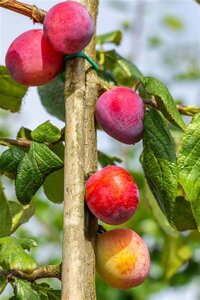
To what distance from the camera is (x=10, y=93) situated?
4.58 feet

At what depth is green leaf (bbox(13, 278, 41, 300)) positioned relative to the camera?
102 centimetres

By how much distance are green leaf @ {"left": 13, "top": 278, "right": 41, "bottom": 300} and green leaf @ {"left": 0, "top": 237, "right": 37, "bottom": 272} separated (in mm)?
30

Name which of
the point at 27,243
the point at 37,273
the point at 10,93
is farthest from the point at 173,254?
the point at 37,273

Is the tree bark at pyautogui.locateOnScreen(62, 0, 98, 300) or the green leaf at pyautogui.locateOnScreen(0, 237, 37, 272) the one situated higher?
the tree bark at pyautogui.locateOnScreen(62, 0, 98, 300)

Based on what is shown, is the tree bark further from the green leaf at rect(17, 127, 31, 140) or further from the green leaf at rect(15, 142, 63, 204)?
the green leaf at rect(17, 127, 31, 140)

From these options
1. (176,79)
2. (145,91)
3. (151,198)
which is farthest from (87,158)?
(176,79)

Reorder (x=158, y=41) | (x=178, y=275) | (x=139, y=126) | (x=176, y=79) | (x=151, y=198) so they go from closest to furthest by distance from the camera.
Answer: (x=139, y=126) → (x=151, y=198) → (x=178, y=275) → (x=176, y=79) → (x=158, y=41)

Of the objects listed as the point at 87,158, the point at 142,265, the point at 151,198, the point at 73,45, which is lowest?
the point at 151,198

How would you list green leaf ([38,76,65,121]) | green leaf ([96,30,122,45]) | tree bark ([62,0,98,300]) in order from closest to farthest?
tree bark ([62,0,98,300]) < green leaf ([38,76,65,121]) < green leaf ([96,30,122,45])

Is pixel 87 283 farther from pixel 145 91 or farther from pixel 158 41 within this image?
pixel 158 41

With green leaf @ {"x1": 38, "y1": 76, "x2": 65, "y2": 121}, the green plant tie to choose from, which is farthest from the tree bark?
green leaf @ {"x1": 38, "y1": 76, "x2": 65, "y2": 121}

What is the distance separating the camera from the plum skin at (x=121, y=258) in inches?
39.6

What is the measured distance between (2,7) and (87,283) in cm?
37

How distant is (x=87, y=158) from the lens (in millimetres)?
1008
